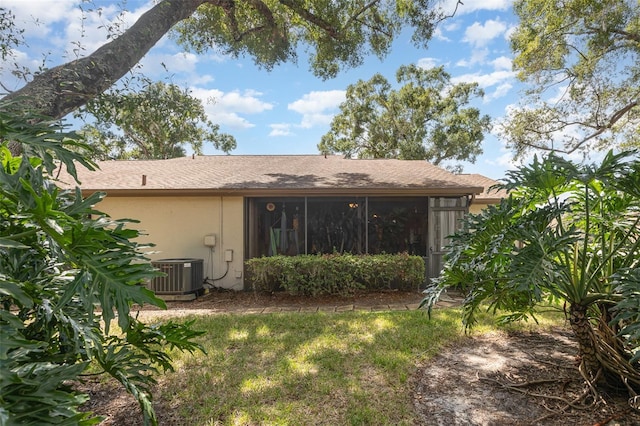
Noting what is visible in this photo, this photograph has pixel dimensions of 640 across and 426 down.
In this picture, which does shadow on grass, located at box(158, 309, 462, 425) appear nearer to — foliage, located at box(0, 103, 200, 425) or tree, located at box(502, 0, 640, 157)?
foliage, located at box(0, 103, 200, 425)

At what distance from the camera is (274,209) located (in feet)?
33.2

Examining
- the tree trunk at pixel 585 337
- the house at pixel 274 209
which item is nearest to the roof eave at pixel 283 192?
the house at pixel 274 209

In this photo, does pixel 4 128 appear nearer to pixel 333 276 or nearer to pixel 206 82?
pixel 333 276

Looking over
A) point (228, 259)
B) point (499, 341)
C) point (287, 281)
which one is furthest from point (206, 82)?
point (499, 341)

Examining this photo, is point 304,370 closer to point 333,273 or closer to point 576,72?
point 333,273

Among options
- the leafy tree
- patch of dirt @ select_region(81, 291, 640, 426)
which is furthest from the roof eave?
the leafy tree

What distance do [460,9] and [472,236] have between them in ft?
29.3

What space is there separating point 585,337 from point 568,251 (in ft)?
2.68

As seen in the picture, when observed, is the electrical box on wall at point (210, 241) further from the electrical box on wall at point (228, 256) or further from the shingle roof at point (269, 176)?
the shingle roof at point (269, 176)

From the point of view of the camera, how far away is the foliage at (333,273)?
761cm

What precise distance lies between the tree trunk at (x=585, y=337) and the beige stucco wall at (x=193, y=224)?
7389 millimetres

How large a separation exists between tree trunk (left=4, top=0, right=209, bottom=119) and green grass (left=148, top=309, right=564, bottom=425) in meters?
3.31

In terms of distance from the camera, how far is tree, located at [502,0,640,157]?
11.2 metres

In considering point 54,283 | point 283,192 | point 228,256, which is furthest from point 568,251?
point 228,256
